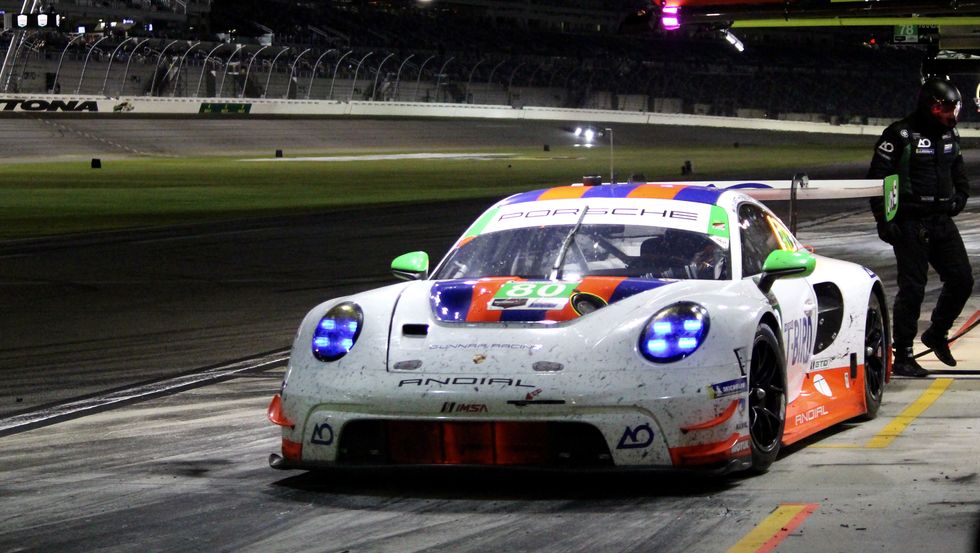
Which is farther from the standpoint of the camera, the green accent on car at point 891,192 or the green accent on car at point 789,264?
the green accent on car at point 891,192

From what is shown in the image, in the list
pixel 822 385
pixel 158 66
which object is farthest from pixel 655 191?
pixel 158 66

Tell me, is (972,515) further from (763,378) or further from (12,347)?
(12,347)

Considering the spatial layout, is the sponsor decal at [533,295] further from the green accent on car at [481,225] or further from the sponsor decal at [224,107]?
the sponsor decal at [224,107]

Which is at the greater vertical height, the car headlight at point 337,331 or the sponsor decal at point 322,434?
the car headlight at point 337,331

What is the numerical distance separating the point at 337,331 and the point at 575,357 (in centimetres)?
97

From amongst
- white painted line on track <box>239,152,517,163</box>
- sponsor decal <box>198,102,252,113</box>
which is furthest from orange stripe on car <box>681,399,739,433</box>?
sponsor decal <box>198,102,252,113</box>

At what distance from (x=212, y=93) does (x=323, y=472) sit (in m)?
59.8

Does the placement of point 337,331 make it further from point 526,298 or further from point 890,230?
point 890,230

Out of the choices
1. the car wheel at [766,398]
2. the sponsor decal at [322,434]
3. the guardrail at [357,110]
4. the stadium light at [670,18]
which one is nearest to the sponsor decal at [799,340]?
the car wheel at [766,398]

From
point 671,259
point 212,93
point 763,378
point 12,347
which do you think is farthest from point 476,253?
point 212,93

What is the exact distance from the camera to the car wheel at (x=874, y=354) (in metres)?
7.00

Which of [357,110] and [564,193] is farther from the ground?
[357,110]

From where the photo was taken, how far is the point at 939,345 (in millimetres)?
8625

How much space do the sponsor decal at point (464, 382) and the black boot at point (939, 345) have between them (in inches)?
167
